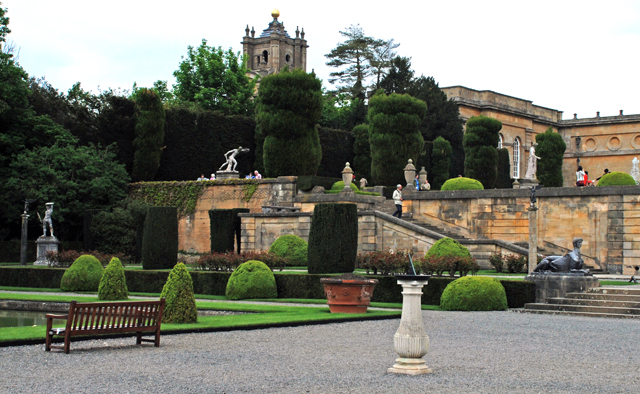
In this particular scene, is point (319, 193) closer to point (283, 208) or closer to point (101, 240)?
point (283, 208)

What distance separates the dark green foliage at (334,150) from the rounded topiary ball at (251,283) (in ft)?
85.6

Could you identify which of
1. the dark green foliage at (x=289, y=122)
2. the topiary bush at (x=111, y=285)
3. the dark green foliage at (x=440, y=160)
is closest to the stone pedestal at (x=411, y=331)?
the topiary bush at (x=111, y=285)

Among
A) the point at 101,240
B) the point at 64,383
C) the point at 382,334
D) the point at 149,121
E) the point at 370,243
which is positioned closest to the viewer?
the point at 64,383

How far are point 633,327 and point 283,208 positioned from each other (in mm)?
19786

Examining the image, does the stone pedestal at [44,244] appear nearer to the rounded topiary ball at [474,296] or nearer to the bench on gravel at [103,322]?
the rounded topiary ball at [474,296]

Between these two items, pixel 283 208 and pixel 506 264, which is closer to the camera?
pixel 506 264

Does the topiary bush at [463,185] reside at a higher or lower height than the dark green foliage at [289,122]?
lower

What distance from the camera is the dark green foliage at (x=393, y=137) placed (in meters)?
41.0

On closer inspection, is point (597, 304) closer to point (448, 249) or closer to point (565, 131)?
point (448, 249)

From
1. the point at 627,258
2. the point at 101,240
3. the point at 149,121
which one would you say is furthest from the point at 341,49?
the point at 627,258

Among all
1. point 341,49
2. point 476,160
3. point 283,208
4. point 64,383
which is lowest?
point 64,383

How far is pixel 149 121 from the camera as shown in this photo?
39250 mm

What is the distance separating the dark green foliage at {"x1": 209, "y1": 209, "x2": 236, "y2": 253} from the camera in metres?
30.7

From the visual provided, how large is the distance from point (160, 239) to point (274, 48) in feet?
292
